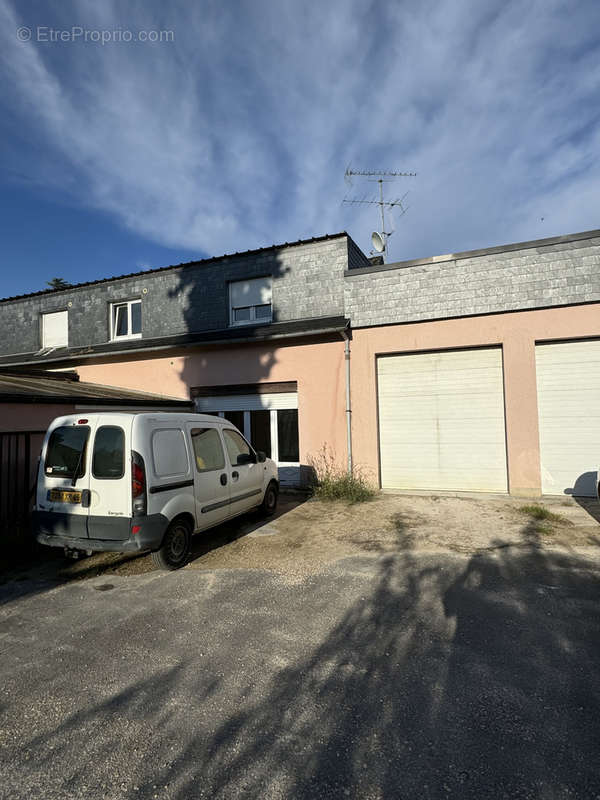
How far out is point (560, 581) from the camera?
485 cm

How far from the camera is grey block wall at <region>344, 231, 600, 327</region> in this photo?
909cm

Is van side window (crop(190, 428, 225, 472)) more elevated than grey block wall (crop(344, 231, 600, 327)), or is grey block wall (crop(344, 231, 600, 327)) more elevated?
grey block wall (crop(344, 231, 600, 327))

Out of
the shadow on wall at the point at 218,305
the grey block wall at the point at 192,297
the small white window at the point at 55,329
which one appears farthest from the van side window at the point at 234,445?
the small white window at the point at 55,329

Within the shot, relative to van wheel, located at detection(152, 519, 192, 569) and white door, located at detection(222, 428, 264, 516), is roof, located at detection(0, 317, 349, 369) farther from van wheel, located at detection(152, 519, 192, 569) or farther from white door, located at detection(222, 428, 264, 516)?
van wheel, located at detection(152, 519, 192, 569)

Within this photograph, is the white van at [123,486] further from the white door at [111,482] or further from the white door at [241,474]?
the white door at [241,474]

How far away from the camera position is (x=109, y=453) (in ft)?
16.7

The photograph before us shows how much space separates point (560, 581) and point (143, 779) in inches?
178

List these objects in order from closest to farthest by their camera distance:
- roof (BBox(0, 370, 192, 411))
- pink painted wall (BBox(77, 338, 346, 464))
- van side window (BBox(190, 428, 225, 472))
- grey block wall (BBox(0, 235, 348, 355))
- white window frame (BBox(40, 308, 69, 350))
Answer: van side window (BBox(190, 428, 225, 472)) → roof (BBox(0, 370, 192, 411)) → pink painted wall (BBox(77, 338, 346, 464)) → grey block wall (BBox(0, 235, 348, 355)) → white window frame (BBox(40, 308, 69, 350))

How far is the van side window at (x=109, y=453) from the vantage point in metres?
5.03

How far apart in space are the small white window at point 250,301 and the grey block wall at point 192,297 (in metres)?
0.21

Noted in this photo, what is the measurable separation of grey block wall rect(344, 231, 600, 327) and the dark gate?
7362 mm

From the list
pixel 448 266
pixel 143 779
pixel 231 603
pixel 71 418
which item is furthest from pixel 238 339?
pixel 143 779

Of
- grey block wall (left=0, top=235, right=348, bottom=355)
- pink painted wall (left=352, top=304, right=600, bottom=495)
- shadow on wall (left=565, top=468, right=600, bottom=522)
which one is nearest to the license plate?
pink painted wall (left=352, top=304, right=600, bottom=495)

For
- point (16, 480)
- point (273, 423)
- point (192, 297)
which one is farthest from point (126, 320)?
point (16, 480)
